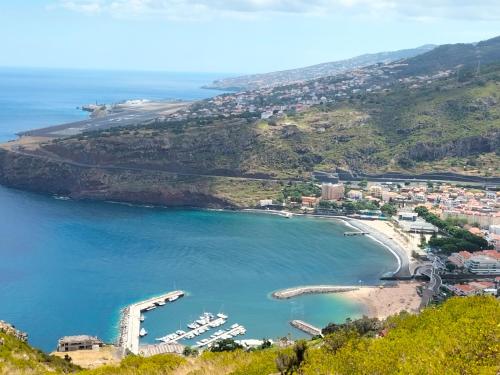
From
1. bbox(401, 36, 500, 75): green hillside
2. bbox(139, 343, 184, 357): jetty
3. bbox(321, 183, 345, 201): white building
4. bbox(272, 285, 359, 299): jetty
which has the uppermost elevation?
bbox(401, 36, 500, 75): green hillside

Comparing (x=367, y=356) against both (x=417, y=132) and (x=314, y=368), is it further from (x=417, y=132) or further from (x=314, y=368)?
(x=417, y=132)

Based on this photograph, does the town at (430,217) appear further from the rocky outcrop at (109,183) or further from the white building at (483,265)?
the rocky outcrop at (109,183)

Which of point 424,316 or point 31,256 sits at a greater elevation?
point 424,316

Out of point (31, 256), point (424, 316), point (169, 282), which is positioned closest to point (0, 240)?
point (31, 256)

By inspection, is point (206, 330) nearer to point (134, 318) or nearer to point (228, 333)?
point (228, 333)

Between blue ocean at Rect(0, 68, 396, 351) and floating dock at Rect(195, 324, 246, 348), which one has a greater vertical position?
blue ocean at Rect(0, 68, 396, 351)

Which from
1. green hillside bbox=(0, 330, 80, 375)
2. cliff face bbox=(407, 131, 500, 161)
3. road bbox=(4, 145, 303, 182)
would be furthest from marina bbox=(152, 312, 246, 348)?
cliff face bbox=(407, 131, 500, 161)

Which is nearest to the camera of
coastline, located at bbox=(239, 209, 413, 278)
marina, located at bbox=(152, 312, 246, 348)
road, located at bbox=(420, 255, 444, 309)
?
marina, located at bbox=(152, 312, 246, 348)

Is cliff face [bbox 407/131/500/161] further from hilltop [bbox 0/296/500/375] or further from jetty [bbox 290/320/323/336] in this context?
hilltop [bbox 0/296/500/375]
